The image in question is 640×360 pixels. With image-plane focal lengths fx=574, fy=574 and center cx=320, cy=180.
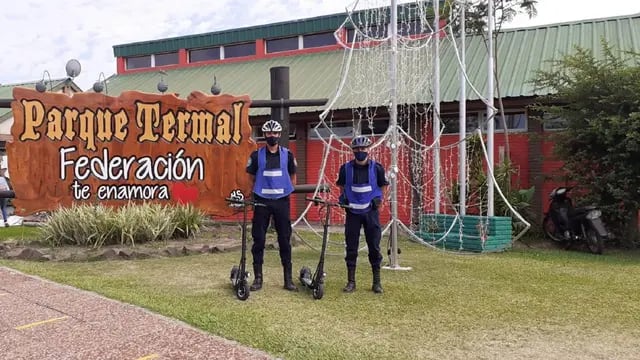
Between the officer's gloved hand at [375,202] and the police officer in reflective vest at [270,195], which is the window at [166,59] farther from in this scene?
the officer's gloved hand at [375,202]

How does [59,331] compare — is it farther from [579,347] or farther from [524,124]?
[524,124]

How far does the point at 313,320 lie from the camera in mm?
4938

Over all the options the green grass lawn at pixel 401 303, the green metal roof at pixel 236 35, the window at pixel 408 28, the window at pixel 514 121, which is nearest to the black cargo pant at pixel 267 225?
the green grass lawn at pixel 401 303

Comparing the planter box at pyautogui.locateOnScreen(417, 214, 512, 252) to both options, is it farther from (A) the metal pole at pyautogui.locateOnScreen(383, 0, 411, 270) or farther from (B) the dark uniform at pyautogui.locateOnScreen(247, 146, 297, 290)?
(B) the dark uniform at pyautogui.locateOnScreen(247, 146, 297, 290)

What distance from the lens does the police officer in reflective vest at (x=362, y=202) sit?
620cm

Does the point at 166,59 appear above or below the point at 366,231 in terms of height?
above

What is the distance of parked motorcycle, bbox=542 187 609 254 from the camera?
9133mm

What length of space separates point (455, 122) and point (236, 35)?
8616mm

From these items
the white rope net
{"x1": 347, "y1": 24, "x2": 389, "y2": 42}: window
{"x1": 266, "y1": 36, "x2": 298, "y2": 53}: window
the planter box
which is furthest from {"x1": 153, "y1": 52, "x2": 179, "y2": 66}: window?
the planter box

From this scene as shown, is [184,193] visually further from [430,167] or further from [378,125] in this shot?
[378,125]

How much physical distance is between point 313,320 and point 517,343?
5.45ft

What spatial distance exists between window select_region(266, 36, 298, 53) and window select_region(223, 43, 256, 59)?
1.82 ft

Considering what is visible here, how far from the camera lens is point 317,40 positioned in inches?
686

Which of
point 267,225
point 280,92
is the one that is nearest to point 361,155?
point 267,225
